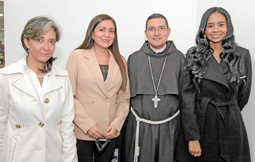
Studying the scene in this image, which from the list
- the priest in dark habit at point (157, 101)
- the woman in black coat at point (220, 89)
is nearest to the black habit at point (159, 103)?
the priest in dark habit at point (157, 101)

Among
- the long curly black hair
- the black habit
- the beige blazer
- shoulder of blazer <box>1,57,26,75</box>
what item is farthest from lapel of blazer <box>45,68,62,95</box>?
the long curly black hair

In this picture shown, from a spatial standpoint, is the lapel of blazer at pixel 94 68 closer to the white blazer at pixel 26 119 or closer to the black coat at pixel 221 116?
the white blazer at pixel 26 119

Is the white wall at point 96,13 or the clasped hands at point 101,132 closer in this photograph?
the clasped hands at point 101,132

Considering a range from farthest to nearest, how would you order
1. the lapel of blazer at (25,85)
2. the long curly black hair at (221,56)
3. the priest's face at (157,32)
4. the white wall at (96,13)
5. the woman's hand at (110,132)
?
the white wall at (96,13) < the priest's face at (157,32) < the woman's hand at (110,132) < the long curly black hair at (221,56) < the lapel of blazer at (25,85)

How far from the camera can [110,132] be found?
193cm

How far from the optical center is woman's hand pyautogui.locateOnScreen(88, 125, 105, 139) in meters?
1.87

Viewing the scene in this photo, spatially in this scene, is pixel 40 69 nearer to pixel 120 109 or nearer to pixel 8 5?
pixel 120 109

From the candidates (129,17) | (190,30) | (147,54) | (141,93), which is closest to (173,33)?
(190,30)

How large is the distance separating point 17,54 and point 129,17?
1645mm

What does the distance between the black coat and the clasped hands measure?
800 millimetres

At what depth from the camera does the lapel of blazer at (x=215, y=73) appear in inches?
70.7

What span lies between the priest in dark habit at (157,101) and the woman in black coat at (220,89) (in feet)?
0.34

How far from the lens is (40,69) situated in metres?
1.58

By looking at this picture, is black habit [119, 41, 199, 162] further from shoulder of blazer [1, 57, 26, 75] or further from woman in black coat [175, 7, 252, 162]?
shoulder of blazer [1, 57, 26, 75]
